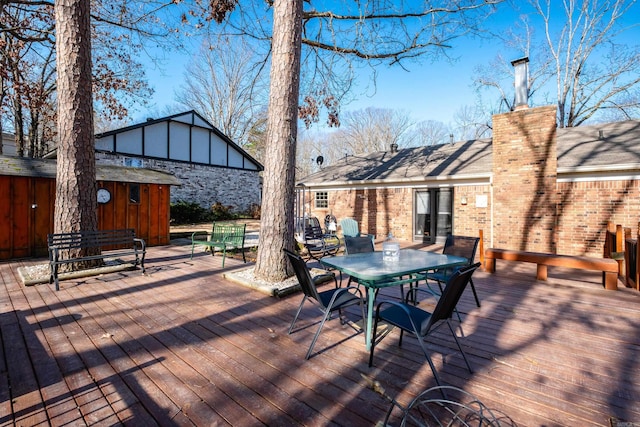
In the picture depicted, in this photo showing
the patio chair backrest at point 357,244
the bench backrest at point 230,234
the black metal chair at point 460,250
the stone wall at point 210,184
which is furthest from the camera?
the stone wall at point 210,184

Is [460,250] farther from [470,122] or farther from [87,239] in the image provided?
[470,122]

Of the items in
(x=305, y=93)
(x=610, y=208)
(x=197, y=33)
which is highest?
(x=197, y=33)

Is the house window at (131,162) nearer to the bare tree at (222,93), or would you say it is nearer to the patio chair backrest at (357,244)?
the bare tree at (222,93)

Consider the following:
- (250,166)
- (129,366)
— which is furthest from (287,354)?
(250,166)

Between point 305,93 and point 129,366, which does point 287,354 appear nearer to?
point 129,366

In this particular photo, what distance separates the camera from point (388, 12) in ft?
Answer: 23.9

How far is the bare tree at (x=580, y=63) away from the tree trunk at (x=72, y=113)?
19468mm

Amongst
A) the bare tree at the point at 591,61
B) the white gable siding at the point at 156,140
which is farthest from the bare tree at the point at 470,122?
the white gable siding at the point at 156,140

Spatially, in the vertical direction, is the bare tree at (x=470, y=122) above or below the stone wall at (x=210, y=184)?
above

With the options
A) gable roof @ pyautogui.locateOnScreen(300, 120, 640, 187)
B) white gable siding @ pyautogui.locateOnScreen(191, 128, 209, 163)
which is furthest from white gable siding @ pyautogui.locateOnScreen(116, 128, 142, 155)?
gable roof @ pyautogui.locateOnScreen(300, 120, 640, 187)

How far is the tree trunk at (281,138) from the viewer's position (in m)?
4.92

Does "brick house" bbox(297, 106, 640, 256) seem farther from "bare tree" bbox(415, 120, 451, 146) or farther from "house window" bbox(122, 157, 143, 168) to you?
"bare tree" bbox(415, 120, 451, 146)

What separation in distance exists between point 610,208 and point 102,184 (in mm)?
13047

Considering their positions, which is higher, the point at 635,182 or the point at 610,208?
the point at 635,182
